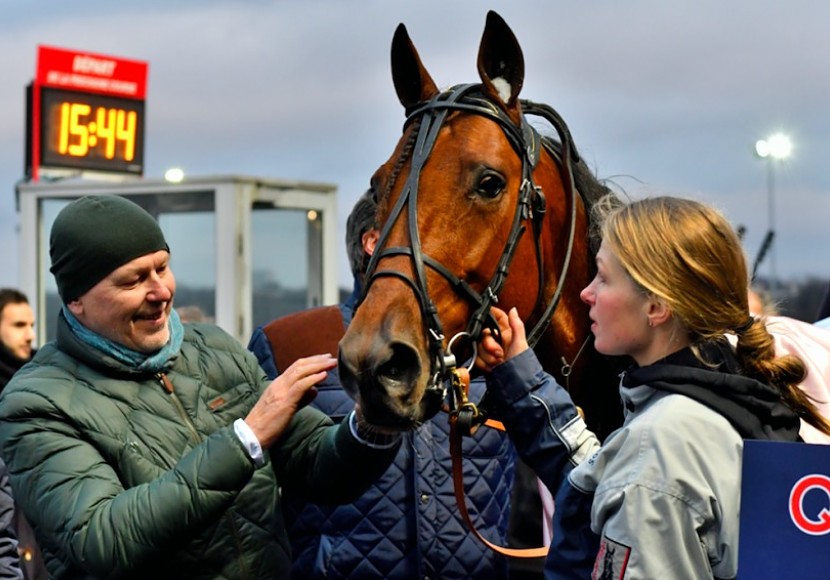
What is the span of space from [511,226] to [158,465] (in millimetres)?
1018

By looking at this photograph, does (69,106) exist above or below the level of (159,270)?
above

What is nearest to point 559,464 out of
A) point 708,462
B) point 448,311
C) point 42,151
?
point 448,311

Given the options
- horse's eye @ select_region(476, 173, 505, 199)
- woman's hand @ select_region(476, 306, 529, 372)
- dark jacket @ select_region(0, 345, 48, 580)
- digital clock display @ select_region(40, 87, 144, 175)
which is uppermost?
digital clock display @ select_region(40, 87, 144, 175)

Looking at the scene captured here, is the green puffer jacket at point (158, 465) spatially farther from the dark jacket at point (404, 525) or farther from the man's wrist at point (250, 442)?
the dark jacket at point (404, 525)

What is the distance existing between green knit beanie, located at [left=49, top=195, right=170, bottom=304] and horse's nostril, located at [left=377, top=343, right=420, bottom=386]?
712 millimetres

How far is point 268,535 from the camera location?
9.64 feet

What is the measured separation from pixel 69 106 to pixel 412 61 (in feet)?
24.0

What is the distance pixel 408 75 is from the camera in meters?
3.28

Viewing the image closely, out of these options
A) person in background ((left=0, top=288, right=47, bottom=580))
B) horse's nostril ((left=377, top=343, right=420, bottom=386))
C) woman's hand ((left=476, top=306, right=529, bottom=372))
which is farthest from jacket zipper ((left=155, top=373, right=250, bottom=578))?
person in background ((left=0, top=288, right=47, bottom=580))

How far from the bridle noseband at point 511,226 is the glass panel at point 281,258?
6698 mm

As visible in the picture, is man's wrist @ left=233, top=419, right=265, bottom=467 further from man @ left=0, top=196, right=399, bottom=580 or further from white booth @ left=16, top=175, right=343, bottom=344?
white booth @ left=16, top=175, right=343, bottom=344

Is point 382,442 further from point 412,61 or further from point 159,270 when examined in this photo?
point 412,61

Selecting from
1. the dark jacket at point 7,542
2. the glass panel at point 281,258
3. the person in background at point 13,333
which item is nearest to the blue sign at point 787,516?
the dark jacket at point 7,542

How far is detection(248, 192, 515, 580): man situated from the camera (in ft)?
Result: 11.7
